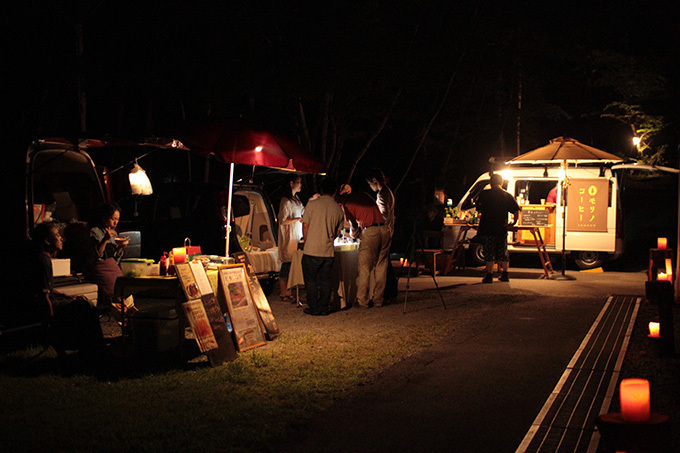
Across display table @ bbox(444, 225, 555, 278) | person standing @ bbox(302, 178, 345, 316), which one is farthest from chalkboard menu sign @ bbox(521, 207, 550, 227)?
person standing @ bbox(302, 178, 345, 316)

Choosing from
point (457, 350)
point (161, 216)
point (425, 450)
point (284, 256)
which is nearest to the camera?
point (425, 450)

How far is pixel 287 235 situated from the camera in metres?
10.1

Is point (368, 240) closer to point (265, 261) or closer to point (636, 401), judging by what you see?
point (265, 261)

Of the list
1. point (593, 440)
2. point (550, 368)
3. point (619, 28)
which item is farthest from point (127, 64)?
point (619, 28)

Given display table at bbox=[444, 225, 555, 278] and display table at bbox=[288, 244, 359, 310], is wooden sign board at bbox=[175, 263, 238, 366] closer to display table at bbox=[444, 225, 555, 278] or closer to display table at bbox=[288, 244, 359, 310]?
display table at bbox=[288, 244, 359, 310]

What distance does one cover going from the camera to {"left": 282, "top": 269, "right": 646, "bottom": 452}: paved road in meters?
4.50

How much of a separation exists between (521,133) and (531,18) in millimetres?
6216

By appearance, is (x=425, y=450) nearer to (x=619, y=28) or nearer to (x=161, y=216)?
(x=161, y=216)

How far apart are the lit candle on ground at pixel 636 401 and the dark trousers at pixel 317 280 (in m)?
6.17

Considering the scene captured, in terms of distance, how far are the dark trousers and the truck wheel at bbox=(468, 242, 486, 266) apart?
751 centimetres

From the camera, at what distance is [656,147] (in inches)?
796

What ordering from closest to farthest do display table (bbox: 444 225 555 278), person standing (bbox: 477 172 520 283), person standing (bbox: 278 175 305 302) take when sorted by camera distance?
person standing (bbox: 278 175 305 302), person standing (bbox: 477 172 520 283), display table (bbox: 444 225 555 278)

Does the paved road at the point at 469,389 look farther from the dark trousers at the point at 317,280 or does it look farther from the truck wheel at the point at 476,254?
the truck wheel at the point at 476,254

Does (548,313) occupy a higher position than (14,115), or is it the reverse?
(14,115)
